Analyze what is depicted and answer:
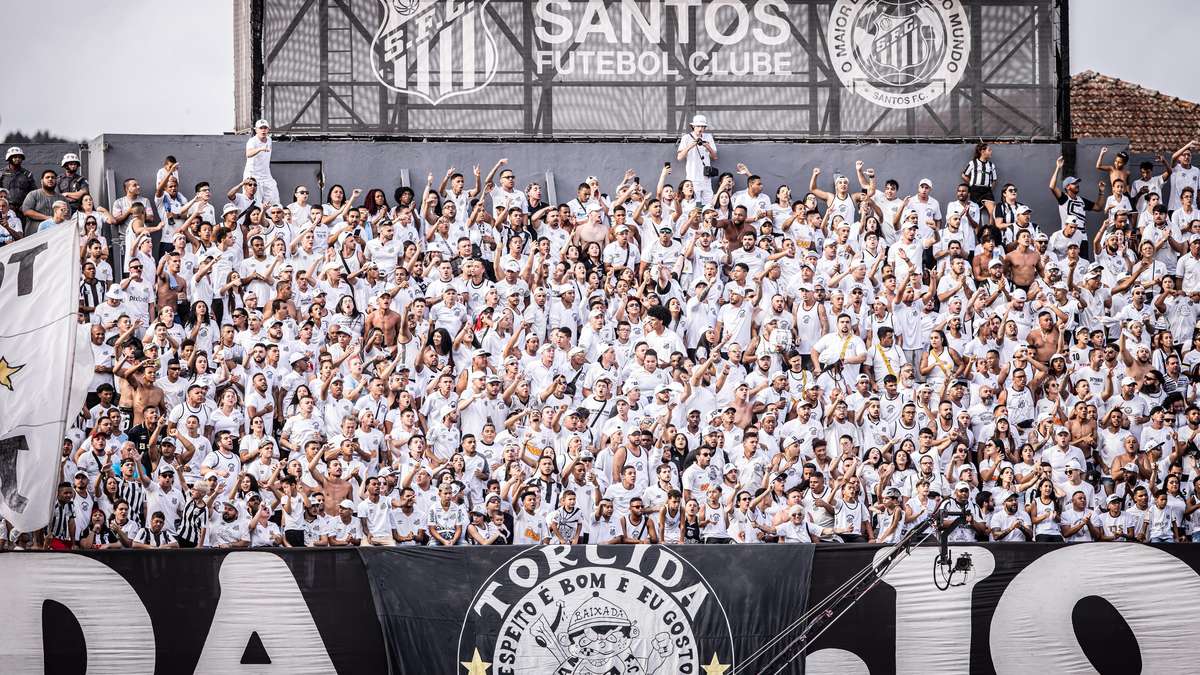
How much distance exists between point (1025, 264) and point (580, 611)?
9378mm

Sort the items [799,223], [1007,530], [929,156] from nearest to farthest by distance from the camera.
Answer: [1007,530], [799,223], [929,156]

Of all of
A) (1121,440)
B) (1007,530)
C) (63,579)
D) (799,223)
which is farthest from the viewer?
(799,223)

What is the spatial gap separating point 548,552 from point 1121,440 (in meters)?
Result: 8.12

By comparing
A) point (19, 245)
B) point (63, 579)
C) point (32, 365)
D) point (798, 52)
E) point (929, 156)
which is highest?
point (798, 52)

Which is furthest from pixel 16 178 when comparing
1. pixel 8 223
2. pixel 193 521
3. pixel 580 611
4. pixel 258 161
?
pixel 580 611

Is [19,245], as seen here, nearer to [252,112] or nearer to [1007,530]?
[252,112]

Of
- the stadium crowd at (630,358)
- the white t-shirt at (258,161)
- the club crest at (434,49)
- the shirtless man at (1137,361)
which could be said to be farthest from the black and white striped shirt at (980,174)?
the white t-shirt at (258,161)

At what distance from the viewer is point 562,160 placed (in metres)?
23.8

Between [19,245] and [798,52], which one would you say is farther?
[798,52]

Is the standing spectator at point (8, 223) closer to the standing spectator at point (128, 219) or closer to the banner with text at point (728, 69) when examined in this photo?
the standing spectator at point (128, 219)

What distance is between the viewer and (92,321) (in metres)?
20.2

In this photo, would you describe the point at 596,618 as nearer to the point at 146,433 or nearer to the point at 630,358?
the point at 630,358

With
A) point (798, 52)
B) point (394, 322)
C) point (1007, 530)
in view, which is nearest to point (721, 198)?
point (798, 52)

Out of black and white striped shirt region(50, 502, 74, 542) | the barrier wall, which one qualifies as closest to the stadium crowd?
black and white striped shirt region(50, 502, 74, 542)
